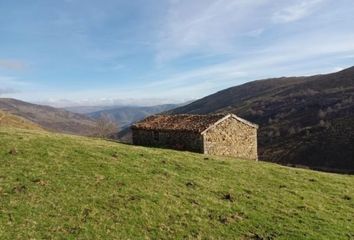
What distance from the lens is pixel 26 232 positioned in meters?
15.5

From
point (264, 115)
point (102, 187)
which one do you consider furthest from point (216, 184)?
point (264, 115)

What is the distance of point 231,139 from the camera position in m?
44.3

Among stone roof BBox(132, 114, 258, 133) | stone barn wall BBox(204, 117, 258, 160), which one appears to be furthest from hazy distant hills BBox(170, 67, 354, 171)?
stone roof BBox(132, 114, 258, 133)

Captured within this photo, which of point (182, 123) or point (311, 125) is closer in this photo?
point (182, 123)

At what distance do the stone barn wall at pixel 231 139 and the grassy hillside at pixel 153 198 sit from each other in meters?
11.8

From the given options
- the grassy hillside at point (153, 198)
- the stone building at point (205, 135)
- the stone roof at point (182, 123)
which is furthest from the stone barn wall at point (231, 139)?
the grassy hillside at point (153, 198)

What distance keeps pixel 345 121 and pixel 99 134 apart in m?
68.4

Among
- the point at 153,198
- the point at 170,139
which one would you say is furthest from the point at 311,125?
the point at 153,198

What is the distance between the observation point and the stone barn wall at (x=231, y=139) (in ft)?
136

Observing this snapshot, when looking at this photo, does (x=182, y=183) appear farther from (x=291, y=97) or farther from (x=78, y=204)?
(x=291, y=97)

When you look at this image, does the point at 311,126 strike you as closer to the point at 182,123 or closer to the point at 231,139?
the point at 231,139

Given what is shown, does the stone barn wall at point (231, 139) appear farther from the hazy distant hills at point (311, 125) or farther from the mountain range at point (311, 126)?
the hazy distant hills at point (311, 125)

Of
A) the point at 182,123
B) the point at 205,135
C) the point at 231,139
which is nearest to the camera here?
the point at 205,135

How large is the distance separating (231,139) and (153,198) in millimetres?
25315
